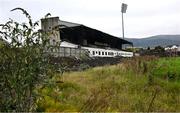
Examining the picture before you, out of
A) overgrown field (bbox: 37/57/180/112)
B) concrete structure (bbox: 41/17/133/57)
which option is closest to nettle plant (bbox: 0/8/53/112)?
overgrown field (bbox: 37/57/180/112)

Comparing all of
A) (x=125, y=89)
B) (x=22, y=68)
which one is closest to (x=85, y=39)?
(x=125, y=89)

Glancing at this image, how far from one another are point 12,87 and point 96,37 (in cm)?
5037

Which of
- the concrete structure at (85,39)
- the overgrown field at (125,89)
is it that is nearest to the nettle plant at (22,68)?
the overgrown field at (125,89)

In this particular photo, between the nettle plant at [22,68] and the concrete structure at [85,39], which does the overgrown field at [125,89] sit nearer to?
the nettle plant at [22,68]

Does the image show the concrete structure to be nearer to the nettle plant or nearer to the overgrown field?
the overgrown field

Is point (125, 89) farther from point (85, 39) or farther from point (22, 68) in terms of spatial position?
point (85, 39)

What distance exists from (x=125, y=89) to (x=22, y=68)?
923 cm

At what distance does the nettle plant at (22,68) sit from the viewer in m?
6.76

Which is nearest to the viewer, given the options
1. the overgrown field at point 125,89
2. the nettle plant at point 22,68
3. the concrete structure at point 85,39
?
the nettle plant at point 22,68

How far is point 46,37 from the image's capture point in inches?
280

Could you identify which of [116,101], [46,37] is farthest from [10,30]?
[116,101]

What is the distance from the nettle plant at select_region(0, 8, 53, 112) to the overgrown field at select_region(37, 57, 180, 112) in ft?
1.17

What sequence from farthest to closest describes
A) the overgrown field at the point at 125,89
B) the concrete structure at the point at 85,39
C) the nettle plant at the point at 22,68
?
the concrete structure at the point at 85,39 → the overgrown field at the point at 125,89 → the nettle plant at the point at 22,68

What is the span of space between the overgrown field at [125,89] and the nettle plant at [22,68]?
0.36 metres
